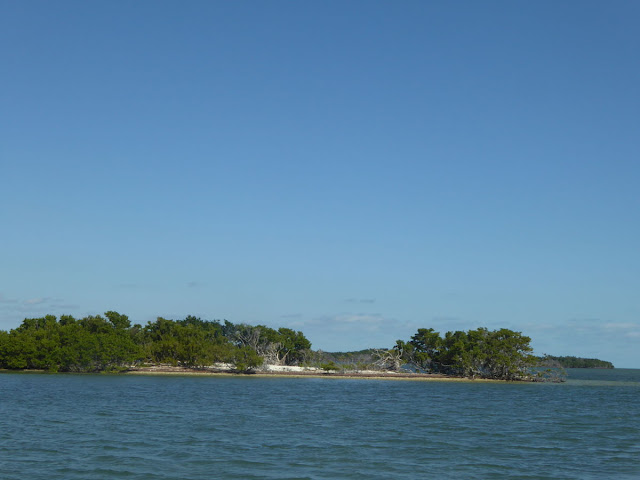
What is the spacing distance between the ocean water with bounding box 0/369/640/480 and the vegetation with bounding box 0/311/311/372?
24.4m

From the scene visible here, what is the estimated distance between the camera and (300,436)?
36.4 m

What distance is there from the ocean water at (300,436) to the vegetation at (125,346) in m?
24.4

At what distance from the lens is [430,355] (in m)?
107

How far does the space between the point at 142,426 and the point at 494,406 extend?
3401cm

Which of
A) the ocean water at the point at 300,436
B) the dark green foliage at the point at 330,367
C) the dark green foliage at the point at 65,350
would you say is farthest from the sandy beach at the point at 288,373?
the ocean water at the point at 300,436

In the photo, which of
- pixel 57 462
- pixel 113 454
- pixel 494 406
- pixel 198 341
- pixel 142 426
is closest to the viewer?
pixel 57 462

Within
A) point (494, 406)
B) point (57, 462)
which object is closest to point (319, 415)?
point (494, 406)

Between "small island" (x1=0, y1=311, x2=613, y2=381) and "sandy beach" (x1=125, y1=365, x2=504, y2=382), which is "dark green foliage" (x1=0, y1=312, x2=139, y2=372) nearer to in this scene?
"small island" (x1=0, y1=311, x2=613, y2=381)

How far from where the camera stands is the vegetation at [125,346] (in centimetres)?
8894

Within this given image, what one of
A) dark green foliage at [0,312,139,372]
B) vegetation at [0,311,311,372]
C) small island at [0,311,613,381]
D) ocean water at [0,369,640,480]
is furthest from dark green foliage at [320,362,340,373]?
ocean water at [0,369,640,480]

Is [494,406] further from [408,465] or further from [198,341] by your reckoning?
[198,341]

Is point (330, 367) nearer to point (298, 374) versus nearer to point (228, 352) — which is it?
point (298, 374)

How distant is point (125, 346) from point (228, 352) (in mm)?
17280

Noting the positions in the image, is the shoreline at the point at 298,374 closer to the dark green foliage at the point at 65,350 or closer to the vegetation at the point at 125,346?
the vegetation at the point at 125,346
